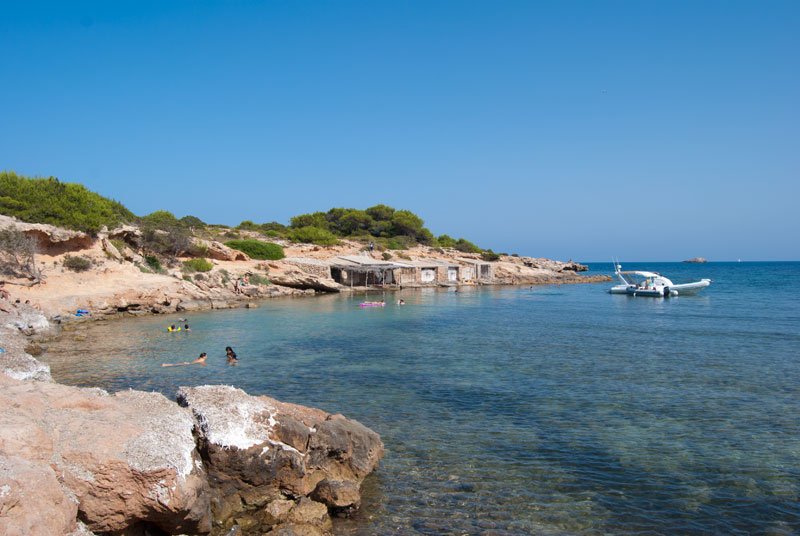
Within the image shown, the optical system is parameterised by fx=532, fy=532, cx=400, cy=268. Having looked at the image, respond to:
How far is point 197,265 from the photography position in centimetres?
3825

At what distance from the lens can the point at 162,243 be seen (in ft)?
126

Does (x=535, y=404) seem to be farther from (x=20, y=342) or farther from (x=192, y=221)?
(x=192, y=221)

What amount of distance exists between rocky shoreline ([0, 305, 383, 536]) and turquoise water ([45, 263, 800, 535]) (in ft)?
2.29

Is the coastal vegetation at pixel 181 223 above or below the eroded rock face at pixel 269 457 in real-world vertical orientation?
above

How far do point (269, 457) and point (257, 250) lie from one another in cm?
4155

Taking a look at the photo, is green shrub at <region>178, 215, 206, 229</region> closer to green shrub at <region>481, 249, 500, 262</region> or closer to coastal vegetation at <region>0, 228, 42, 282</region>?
coastal vegetation at <region>0, 228, 42, 282</region>

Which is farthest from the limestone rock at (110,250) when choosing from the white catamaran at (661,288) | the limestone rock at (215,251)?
the white catamaran at (661,288)

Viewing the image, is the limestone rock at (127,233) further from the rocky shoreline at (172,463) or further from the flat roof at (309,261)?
the rocky shoreline at (172,463)

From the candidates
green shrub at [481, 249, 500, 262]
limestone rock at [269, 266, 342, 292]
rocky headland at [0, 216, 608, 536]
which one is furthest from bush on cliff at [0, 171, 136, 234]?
green shrub at [481, 249, 500, 262]

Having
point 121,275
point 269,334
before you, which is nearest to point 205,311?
point 121,275

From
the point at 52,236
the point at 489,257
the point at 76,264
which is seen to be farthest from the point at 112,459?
the point at 489,257

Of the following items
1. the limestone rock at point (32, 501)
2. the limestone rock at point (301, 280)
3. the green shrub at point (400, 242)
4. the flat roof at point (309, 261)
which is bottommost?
the limestone rock at point (32, 501)

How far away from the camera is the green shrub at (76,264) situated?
2850 centimetres

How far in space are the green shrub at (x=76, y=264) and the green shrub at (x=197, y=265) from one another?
8.64 metres
